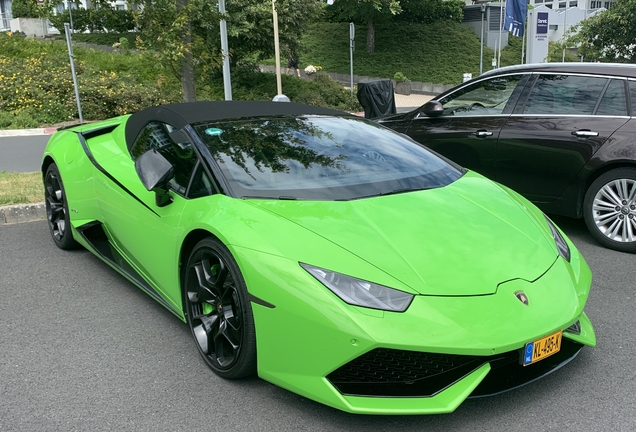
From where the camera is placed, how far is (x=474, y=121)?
18.8 ft

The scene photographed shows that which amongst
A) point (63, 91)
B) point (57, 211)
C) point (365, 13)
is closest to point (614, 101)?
point (57, 211)

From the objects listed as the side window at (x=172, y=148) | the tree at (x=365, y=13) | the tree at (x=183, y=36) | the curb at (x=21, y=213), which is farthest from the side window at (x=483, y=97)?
the tree at (x=365, y=13)

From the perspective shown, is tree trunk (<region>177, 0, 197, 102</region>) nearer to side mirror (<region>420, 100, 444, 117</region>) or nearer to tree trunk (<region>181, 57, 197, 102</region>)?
tree trunk (<region>181, 57, 197, 102</region>)

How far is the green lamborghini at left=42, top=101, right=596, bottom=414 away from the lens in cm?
228

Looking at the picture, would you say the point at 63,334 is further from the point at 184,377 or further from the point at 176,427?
the point at 176,427

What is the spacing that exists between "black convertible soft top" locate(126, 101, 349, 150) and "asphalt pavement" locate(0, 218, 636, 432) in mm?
1178

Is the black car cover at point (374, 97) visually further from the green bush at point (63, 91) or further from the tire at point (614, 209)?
the tire at point (614, 209)

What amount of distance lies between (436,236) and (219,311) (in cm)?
109

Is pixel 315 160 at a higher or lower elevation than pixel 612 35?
lower

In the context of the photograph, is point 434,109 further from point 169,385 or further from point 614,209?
point 169,385

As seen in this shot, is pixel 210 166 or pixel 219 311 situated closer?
pixel 219 311

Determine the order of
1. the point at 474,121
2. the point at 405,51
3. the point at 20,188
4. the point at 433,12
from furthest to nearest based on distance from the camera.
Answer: the point at 433,12
the point at 405,51
the point at 20,188
the point at 474,121

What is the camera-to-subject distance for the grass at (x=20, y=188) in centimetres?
614

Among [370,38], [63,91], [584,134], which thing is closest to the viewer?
[584,134]
